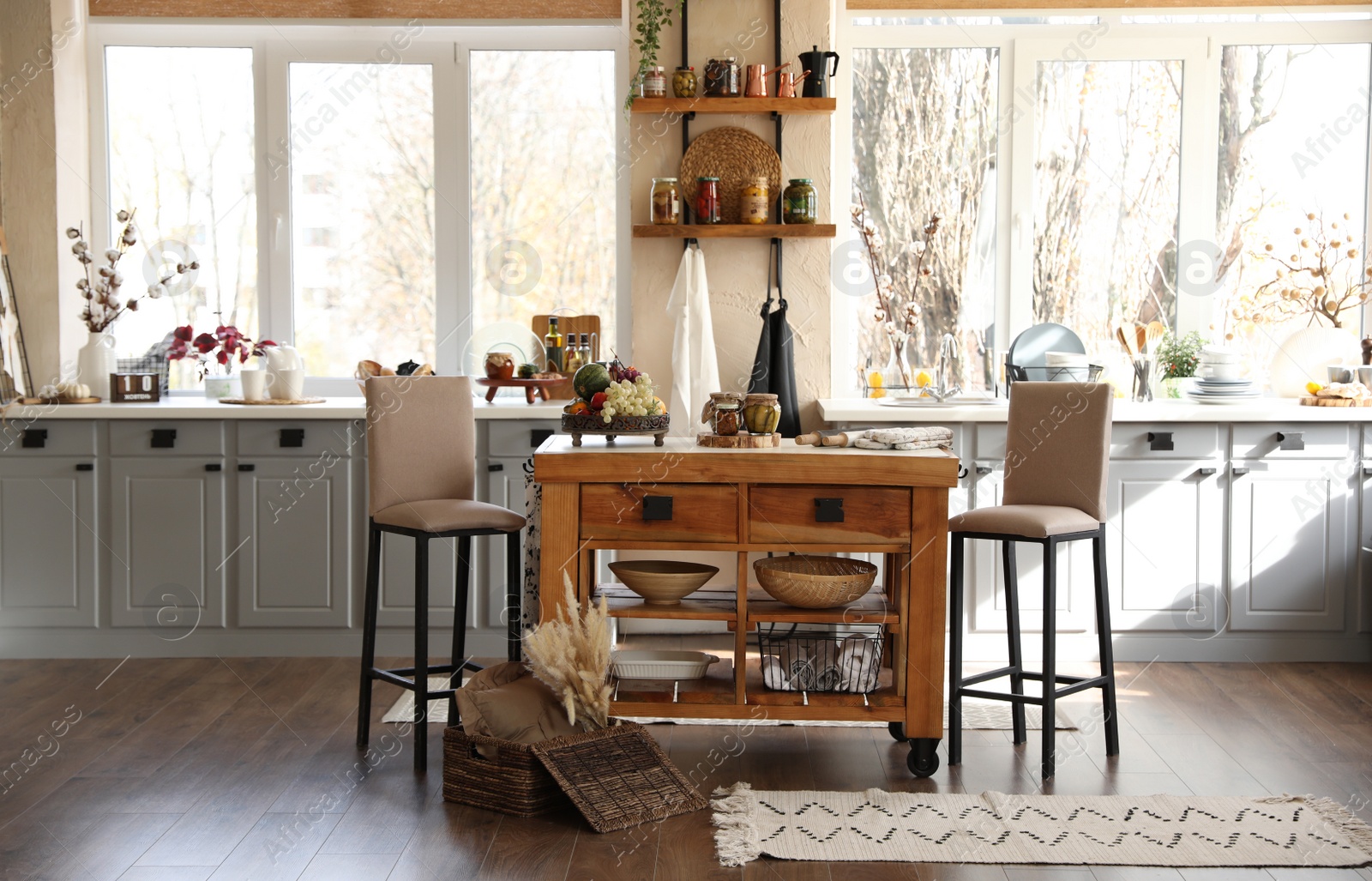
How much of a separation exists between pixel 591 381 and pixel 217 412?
68.0 inches

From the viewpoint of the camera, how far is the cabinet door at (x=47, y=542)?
4227 millimetres

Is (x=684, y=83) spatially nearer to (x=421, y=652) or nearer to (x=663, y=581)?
(x=663, y=581)

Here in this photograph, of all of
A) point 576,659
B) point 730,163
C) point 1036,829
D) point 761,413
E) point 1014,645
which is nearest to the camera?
point 1036,829

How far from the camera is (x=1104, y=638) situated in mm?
3264

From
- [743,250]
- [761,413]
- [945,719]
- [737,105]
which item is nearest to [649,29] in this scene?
[737,105]

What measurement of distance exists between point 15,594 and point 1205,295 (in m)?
4.63

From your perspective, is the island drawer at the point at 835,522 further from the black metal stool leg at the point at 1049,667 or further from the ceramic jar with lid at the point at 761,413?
the black metal stool leg at the point at 1049,667

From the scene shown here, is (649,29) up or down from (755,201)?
up

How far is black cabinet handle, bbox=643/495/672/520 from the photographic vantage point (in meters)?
2.98

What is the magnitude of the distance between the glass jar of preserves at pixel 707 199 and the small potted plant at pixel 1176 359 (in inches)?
73.6

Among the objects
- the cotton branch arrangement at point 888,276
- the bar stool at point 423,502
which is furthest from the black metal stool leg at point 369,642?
the cotton branch arrangement at point 888,276

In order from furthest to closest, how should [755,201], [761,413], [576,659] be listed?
[755,201] < [761,413] < [576,659]

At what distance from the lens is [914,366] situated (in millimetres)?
4766

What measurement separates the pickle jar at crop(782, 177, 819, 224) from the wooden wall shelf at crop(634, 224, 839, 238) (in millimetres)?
33
